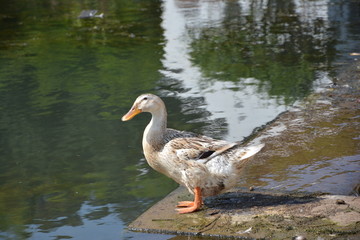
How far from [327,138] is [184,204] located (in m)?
2.28

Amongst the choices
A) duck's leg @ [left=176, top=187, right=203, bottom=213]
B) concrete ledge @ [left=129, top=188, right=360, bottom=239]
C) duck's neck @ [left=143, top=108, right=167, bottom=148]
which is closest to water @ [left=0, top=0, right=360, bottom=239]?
concrete ledge @ [left=129, top=188, right=360, bottom=239]

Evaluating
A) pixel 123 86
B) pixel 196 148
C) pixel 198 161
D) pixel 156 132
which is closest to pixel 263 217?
pixel 198 161

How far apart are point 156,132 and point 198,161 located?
1.63ft

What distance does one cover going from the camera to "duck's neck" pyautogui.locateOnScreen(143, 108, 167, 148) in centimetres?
566

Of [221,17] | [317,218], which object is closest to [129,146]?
[317,218]

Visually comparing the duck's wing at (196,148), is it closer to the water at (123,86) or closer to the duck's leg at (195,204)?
the duck's leg at (195,204)

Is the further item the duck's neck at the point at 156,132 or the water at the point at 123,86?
the water at the point at 123,86

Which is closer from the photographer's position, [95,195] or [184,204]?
[184,204]

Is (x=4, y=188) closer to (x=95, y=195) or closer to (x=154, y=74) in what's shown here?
(x=95, y=195)

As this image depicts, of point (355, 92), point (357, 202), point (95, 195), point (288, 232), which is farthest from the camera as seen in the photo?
point (355, 92)

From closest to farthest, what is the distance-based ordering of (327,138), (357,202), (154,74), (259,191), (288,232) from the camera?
1. (288,232)
2. (357,202)
3. (259,191)
4. (327,138)
5. (154,74)

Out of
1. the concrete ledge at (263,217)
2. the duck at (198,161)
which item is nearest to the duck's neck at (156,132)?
the duck at (198,161)

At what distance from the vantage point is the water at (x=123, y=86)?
6.06 m

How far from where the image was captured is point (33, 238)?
5.28 metres
